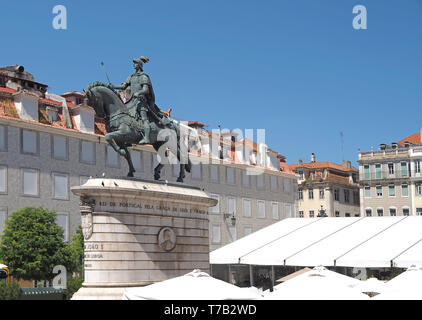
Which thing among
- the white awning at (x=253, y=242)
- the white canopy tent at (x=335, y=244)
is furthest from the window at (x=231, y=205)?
the white canopy tent at (x=335, y=244)

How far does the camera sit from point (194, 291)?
16.6 meters

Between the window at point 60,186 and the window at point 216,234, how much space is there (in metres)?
17.1

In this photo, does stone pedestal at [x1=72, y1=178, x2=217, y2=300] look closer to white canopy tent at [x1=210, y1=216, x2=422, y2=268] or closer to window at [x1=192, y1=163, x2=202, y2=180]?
white canopy tent at [x1=210, y1=216, x2=422, y2=268]

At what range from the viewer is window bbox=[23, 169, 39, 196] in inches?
1933

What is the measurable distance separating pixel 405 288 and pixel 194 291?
5.76 metres

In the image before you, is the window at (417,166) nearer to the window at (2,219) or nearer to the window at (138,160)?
the window at (138,160)

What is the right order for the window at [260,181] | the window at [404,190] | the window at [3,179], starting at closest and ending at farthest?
the window at [3,179], the window at [260,181], the window at [404,190]

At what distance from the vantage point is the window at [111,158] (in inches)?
2206

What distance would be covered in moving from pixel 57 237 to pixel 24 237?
2.75 meters

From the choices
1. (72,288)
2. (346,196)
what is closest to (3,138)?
(72,288)

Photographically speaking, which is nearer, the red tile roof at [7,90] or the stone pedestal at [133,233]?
the stone pedestal at [133,233]

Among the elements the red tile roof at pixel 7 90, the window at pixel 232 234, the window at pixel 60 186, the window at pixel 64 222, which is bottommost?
the window at pixel 232 234

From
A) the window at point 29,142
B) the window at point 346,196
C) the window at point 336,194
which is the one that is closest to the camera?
the window at point 29,142
